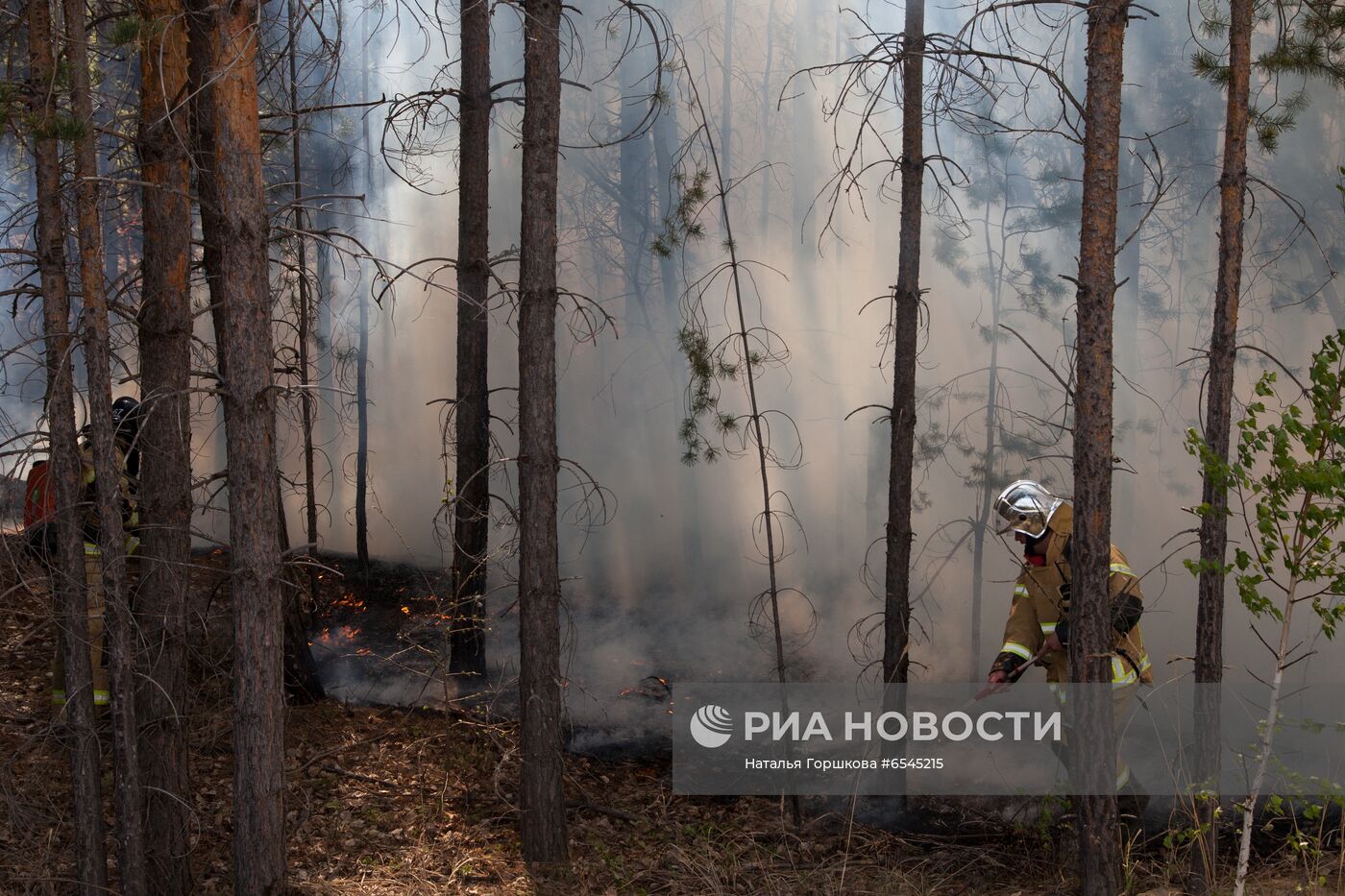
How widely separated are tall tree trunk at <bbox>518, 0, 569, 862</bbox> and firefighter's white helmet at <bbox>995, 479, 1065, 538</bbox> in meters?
2.75

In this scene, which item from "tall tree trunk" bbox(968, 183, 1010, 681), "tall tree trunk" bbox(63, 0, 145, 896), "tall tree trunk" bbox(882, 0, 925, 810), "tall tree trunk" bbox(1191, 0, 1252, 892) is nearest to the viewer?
"tall tree trunk" bbox(63, 0, 145, 896)

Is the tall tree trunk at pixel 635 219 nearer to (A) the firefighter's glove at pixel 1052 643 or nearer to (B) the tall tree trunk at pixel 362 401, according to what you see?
(B) the tall tree trunk at pixel 362 401

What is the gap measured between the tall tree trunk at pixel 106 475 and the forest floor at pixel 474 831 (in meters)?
0.41

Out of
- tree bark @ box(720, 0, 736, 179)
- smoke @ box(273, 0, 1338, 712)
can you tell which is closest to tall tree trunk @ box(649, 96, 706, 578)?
smoke @ box(273, 0, 1338, 712)

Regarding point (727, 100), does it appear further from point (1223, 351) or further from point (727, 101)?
point (1223, 351)

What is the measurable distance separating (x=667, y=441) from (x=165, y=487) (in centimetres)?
629

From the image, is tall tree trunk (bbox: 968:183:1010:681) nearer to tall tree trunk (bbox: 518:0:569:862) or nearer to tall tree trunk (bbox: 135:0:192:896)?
tall tree trunk (bbox: 518:0:569:862)

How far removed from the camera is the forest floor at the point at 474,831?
20.2 ft

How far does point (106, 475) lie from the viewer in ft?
17.1

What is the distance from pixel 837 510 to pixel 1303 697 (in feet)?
14.1

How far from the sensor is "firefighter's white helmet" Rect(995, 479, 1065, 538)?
654 centimetres

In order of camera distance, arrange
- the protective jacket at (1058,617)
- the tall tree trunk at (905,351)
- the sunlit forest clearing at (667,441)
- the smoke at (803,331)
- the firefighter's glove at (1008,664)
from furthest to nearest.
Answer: the smoke at (803,331)
the tall tree trunk at (905,351)
the firefighter's glove at (1008,664)
the protective jacket at (1058,617)
the sunlit forest clearing at (667,441)

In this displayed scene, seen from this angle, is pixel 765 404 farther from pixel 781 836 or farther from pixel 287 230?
pixel 287 230

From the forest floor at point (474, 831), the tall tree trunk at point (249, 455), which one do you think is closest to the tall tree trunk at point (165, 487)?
the forest floor at point (474, 831)
